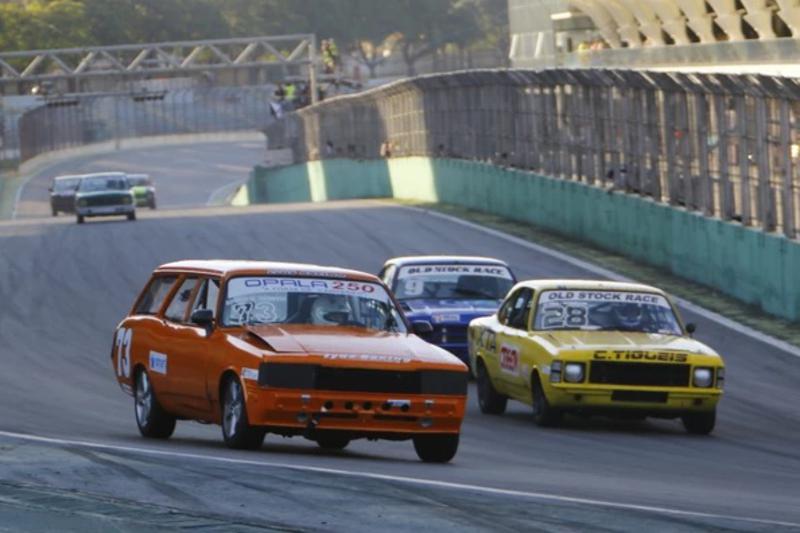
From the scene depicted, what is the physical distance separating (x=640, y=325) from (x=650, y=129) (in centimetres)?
1741

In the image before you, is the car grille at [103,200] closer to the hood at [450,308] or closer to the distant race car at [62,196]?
the distant race car at [62,196]

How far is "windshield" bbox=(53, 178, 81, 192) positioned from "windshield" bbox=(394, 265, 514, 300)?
131ft

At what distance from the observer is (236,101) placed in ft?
392

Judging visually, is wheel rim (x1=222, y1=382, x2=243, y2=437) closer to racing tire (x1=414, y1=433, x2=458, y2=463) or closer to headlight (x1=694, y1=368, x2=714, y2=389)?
racing tire (x1=414, y1=433, x2=458, y2=463)

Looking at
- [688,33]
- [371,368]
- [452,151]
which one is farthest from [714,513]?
[688,33]

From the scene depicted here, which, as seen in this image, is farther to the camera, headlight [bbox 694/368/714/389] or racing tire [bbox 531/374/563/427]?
racing tire [bbox 531/374/563/427]

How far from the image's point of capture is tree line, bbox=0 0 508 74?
137m

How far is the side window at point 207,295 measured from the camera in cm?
1380

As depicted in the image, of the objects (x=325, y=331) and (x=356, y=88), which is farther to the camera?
(x=356, y=88)

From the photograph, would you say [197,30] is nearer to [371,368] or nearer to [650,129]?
[650,129]

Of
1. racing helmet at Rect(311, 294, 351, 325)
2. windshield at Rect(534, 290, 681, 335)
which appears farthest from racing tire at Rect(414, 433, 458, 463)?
windshield at Rect(534, 290, 681, 335)

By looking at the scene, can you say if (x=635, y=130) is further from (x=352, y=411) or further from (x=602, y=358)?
(x=352, y=411)

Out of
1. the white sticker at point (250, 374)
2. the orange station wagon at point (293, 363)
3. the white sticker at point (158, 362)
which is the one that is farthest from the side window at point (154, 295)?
the white sticker at point (250, 374)

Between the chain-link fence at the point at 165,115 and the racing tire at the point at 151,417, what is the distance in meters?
95.7
